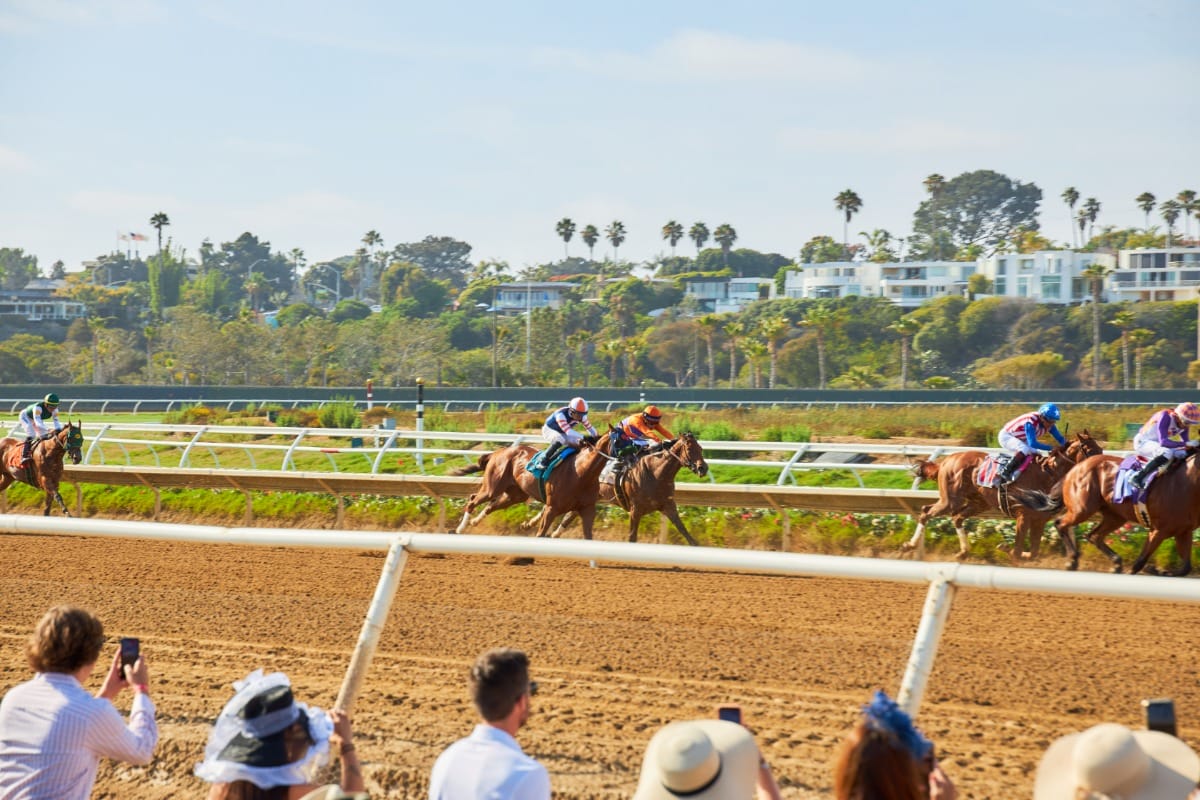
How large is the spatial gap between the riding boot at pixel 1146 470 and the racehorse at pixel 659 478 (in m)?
3.45

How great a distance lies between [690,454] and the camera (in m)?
11.1

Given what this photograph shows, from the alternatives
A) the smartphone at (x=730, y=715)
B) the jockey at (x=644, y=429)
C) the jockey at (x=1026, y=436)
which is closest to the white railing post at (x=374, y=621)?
the smartphone at (x=730, y=715)

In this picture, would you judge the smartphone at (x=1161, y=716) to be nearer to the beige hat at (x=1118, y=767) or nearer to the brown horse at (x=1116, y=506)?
the beige hat at (x=1118, y=767)

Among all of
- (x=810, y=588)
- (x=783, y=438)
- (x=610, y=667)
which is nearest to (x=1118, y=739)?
(x=610, y=667)

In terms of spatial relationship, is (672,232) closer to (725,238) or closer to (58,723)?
(725,238)

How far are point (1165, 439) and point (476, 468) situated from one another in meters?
6.47

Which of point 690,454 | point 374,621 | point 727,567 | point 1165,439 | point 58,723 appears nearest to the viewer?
point 58,723

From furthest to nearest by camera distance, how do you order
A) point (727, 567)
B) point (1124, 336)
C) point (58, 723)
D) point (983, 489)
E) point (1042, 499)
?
1. point (1124, 336)
2. point (983, 489)
3. point (1042, 499)
4. point (727, 567)
5. point (58, 723)

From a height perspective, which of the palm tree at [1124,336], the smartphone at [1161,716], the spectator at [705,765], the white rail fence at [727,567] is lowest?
the palm tree at [1124,336]

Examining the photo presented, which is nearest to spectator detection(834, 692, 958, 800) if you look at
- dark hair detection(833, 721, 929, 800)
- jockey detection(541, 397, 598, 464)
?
dark hair detection(833, 721, 929, 800)

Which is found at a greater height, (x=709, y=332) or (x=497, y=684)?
(x=497, y=684)

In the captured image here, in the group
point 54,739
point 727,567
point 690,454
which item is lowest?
point 690,454

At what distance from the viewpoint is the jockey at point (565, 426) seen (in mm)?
11633

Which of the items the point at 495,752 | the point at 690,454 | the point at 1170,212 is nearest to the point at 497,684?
the point at 495,752
